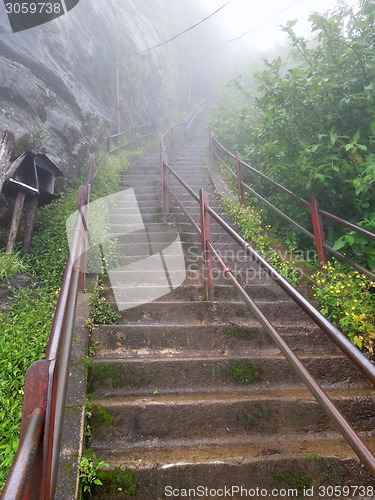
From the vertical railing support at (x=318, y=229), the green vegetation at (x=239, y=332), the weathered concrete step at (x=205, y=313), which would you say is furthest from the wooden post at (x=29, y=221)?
the vertical railing support at (x=318, y=229)

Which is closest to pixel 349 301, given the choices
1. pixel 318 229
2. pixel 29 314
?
pixel 318 229

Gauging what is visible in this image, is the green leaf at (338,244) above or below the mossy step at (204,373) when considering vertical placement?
above

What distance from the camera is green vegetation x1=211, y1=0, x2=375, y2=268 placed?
8.75 feet

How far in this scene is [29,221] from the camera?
403 centimetres

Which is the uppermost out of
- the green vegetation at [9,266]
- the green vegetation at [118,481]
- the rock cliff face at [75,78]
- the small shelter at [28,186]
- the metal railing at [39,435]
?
the rock cliff face at [75,78]

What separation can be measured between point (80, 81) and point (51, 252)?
705 cm

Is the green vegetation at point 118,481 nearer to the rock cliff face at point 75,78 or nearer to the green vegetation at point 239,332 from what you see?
the green vegetation at point 239,332

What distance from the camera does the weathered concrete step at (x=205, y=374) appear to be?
6.99ft

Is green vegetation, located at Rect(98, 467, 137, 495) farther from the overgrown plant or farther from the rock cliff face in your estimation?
the rock cliff face

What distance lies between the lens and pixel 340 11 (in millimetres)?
2969

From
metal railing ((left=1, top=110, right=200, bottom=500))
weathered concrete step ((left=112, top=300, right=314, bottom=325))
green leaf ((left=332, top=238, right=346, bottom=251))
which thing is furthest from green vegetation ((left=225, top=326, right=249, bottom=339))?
metal railing ((left=1, top=110, right=200, bottom=500))

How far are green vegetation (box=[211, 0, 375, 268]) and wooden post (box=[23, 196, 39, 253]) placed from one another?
3.24 m

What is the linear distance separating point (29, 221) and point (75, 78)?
6.33m

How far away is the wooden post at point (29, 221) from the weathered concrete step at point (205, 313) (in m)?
2.11
